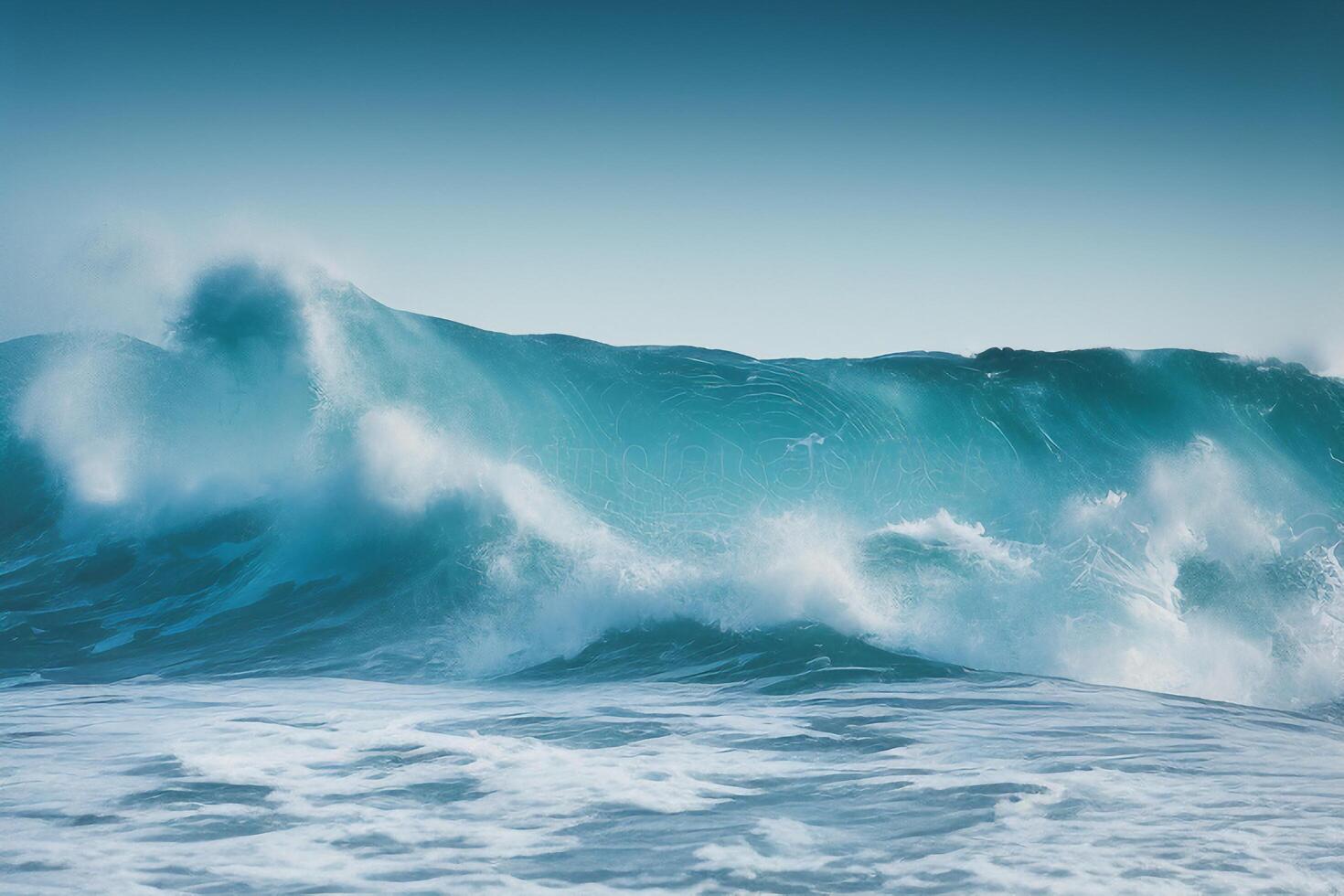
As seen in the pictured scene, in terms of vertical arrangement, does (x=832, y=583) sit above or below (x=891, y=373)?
below

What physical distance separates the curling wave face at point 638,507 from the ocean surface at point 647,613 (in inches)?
2.0

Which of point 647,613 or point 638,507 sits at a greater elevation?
point 638,507

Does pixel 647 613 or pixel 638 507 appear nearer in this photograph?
pixel 647 613

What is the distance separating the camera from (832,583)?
902cm

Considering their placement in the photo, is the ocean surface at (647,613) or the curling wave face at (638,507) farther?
the curling wave face at (638,507)

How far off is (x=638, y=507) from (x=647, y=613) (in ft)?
7.70

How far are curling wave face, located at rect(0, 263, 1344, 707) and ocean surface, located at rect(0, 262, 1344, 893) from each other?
0.05 meters

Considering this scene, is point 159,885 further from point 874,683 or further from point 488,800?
point 874,683

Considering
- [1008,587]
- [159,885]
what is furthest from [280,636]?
[1008,587]

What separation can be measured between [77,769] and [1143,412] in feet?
41.7

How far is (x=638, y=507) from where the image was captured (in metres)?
11.2

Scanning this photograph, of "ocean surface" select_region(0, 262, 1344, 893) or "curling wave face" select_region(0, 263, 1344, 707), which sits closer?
"ocean surface" select_region(0, 262, 1344, 893)

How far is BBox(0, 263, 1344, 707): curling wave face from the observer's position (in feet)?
28.0

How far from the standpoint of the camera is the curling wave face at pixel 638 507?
8523 mm
